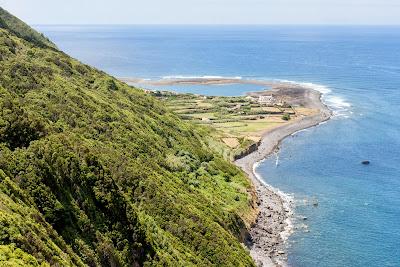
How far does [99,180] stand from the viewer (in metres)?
42.2

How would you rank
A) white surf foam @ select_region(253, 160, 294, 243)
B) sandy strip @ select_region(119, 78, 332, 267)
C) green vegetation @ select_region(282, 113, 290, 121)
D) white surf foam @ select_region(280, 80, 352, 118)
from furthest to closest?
1. white surf foam @ select_region(280, 80, 352, 118)
2. green vegetation @ select_region(282, 113, 290, 121)
3. white surf foam @ select_region(253, 160, 294, 243)
4. sandy strip @ select_region(119, 78, 332, 267)

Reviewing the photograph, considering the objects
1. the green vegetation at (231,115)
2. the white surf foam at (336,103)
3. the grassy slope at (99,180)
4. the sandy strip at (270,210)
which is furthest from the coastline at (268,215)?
the white surf foam at (336,103)

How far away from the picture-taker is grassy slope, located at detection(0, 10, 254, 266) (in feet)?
113

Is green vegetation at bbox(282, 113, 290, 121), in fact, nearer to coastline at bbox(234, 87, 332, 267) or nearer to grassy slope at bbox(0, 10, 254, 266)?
coastline at bbox(234, 87, 332, 267)

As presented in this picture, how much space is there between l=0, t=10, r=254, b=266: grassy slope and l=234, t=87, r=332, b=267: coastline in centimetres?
316

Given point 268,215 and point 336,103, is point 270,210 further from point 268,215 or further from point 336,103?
→ point 336,103

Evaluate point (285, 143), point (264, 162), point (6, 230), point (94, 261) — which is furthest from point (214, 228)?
point (285, 143)

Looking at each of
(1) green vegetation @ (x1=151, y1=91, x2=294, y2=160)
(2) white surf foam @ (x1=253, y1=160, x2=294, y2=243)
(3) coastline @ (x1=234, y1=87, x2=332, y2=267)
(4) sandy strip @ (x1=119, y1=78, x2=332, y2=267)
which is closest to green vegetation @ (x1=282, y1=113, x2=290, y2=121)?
(1) green vegetation @ (x1=151, y1=91, x2=294, y2=160)

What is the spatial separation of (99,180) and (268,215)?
44.5m

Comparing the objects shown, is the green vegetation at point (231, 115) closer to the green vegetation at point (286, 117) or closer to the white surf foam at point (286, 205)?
the green vegetation at point (286, 117)

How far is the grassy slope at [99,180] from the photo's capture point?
1353 inches

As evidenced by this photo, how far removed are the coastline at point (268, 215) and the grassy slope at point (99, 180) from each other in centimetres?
316

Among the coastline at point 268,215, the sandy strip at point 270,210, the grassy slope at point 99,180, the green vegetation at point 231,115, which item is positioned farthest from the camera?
the green vegetation at point 231,115

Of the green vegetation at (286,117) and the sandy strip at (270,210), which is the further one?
the green vegetation at (286,117)
